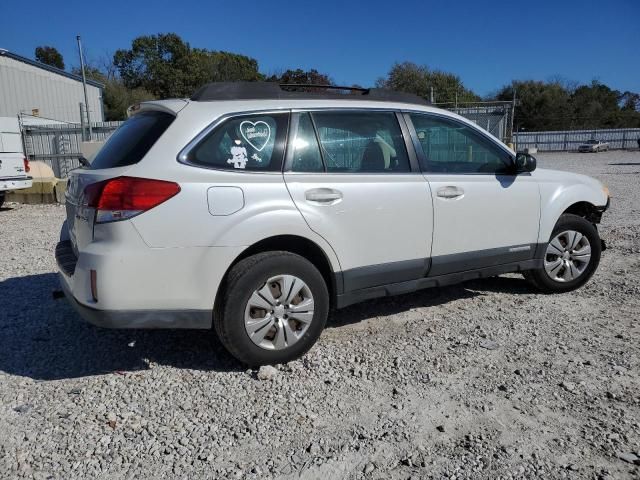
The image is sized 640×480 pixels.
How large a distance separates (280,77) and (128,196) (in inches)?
1592

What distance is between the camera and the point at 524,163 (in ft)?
14.6

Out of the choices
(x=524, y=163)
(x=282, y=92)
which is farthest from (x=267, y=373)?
(x=524, y=163)

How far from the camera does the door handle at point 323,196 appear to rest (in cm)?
345

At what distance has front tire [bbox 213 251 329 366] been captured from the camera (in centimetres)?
323

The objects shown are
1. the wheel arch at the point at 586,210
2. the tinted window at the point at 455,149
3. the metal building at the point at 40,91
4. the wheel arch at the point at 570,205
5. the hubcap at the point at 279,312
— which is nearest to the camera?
the hubcap at the point at 279,312

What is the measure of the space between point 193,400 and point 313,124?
6.49 feet

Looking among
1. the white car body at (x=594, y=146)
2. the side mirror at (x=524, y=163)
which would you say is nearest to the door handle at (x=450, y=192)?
the side mirror at (x=524, y=163)

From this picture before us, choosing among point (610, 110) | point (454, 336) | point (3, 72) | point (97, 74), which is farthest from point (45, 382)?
point (610, 110)

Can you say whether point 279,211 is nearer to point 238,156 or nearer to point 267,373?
point 238,156

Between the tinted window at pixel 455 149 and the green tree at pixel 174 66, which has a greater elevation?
the green tree at pixel 174 66

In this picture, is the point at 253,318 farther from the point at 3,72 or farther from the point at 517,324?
the point at 3,72

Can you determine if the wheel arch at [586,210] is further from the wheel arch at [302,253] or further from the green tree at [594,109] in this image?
the green tree at [594,109]

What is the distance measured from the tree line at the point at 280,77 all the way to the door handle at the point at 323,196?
39.8 m

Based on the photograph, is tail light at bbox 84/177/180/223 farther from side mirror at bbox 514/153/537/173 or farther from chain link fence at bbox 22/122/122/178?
chain link fence at bbox 22/122/122/178
